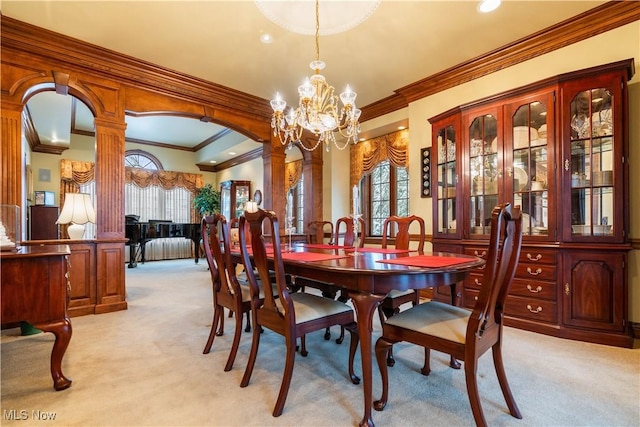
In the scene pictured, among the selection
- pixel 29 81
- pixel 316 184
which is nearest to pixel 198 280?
pixel 316 184

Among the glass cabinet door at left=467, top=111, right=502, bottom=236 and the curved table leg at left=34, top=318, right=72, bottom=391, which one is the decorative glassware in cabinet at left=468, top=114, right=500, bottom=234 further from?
the curved table leg at left=34, top=318, right=72, bottom=391

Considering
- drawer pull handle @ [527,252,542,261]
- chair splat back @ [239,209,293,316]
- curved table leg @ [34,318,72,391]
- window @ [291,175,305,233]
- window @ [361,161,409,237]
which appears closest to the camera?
chair splat back @ [239,209,293,316]

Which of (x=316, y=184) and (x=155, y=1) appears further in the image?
(x=316, y=184)

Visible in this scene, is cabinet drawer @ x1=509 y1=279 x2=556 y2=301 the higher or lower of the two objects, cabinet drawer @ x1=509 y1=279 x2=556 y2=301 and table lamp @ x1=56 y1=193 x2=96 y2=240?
the lower

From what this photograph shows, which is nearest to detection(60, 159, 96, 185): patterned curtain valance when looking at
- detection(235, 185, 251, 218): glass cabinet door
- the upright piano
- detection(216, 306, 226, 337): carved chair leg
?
the upright piano

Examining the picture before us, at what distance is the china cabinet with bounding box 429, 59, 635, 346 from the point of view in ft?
7.99

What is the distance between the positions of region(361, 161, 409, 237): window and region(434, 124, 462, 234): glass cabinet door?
1398mm

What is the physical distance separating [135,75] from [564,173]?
15.0ft

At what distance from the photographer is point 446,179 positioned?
3.53m

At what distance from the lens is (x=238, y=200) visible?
796 centimetres

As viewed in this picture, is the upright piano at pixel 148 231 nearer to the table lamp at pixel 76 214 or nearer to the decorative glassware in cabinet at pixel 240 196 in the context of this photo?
the decorative glassware in cabinet at pixel 240 196

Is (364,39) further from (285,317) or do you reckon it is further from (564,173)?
(285,317)

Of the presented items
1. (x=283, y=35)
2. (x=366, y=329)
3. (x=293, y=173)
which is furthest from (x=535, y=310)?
(x=293, y=173)

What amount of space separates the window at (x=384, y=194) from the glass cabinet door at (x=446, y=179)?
140cm
